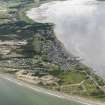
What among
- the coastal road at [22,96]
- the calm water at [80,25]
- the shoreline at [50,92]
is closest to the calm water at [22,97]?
the coastal road at [22,96]

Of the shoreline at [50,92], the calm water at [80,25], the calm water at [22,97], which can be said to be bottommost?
the calm water at [22,97]

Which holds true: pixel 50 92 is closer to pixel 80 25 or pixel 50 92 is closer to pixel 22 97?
pixel 22 97

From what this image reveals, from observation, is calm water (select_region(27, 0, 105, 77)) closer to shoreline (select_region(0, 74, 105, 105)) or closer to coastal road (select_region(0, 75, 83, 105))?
shoreline (select_region(0, 74, 105, 105))

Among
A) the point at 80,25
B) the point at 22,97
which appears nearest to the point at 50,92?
the point at 22,97

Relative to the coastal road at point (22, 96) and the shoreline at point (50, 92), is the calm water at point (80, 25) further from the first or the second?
the coastal road at point (22, 96)

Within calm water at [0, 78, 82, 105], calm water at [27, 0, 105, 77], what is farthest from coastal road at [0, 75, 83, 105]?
calm water at [27, 0, 105, 77]

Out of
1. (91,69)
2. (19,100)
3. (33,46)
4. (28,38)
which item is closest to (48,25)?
(28,38)

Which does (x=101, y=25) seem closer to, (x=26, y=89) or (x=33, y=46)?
(x=33, y=46)

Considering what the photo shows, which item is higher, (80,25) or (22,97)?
(80,25)
